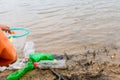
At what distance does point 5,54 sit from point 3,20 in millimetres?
7264

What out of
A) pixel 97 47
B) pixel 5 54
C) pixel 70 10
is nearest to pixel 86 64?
pixel 97 47

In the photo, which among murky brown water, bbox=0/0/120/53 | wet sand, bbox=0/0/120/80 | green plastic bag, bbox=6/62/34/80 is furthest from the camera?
murky brown water, bbox=0/0/120/53

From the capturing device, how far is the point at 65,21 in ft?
25.5

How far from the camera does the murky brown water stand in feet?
19.0

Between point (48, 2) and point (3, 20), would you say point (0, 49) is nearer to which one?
point (3, 20)

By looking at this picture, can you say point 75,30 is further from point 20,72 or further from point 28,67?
point 20,72

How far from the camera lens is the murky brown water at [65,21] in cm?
580

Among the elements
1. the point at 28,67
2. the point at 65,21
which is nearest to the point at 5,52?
the point at 28,67

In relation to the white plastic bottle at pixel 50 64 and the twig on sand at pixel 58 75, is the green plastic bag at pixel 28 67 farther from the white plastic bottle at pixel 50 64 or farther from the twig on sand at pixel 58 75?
the twig on sand at pixel 58 75

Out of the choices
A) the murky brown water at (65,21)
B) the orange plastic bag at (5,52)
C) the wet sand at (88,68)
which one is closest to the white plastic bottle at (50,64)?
the wet sand at (88,68)

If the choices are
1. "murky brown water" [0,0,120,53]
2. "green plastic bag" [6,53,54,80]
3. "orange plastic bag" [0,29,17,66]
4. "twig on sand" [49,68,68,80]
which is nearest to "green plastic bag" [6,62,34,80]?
"green plastic bag" [6,53,54,80]

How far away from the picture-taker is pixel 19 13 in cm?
953

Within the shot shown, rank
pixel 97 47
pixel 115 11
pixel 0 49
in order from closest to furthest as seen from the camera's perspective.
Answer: pixel 0 49 → pixel 97 47 → pixel 115 11

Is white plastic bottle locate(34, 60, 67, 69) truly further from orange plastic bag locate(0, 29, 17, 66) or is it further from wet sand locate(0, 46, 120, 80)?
orange plastic bag locate(0, 29, 17, 66)
